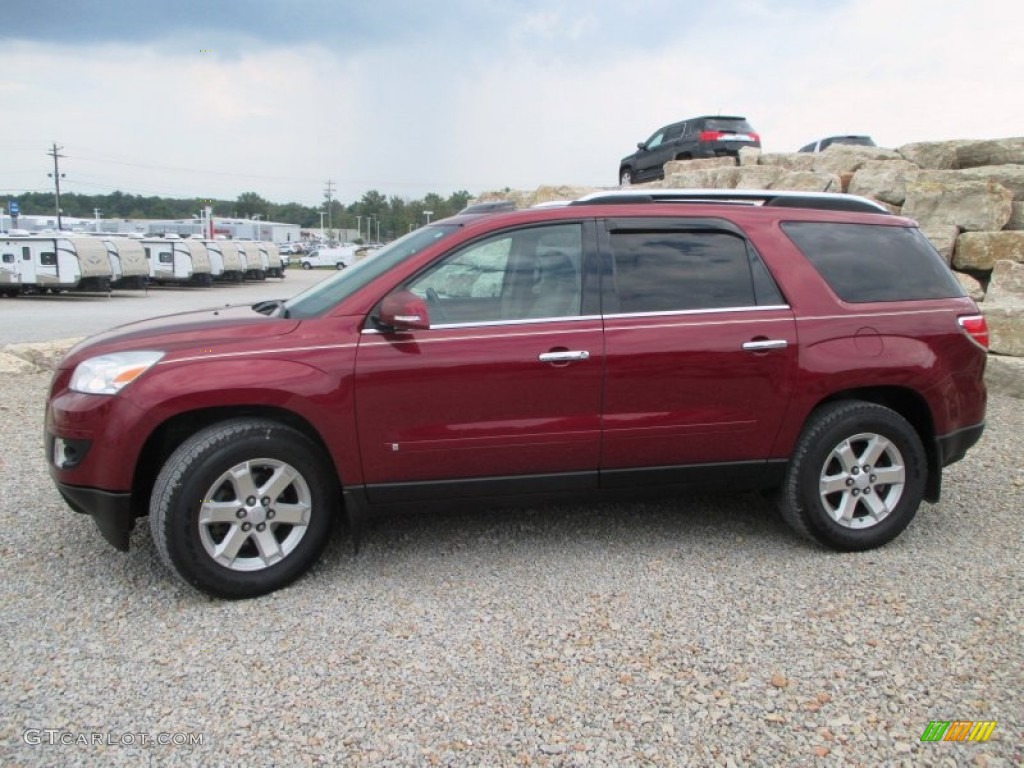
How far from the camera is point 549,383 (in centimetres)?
344

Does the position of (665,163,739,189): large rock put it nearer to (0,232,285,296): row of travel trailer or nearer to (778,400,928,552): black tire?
(778,400,928,552): black tire

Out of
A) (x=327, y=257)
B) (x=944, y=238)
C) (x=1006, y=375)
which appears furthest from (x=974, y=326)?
(x=327, y=257)

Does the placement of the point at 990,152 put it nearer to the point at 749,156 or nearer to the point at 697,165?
the point at 749,156

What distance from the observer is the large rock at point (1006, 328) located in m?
7.40


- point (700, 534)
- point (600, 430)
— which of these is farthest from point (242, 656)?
point (700, 534)

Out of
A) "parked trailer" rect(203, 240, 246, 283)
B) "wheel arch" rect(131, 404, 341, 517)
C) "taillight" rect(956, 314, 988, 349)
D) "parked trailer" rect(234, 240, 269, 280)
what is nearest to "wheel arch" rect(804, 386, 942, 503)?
"taillight" rect(956, 314, 988, 349)

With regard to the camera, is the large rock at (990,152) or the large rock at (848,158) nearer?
the large rock at (990,152)

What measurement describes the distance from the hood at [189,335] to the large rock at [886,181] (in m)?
9.90

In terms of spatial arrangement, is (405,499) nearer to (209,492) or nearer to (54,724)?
(209,492)

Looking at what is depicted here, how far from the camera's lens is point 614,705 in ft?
8.54

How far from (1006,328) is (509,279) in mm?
6263

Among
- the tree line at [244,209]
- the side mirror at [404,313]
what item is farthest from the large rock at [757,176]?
the tree line at [244,209]

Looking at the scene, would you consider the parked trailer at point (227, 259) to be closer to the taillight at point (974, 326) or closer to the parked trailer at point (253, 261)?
the parked trailer at point (253, 261)

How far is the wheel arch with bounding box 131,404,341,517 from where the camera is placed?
332 cm
